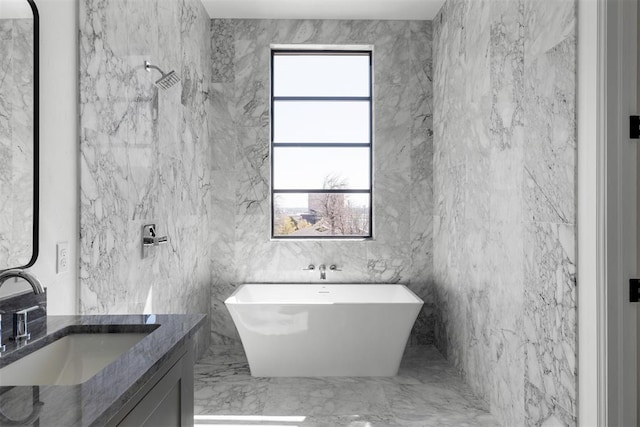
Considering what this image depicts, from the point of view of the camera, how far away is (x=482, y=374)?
2.96 m

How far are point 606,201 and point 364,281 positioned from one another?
2.54 m

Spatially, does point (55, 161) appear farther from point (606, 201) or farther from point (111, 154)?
point (606, 201)

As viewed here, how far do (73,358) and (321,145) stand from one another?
3.12 m

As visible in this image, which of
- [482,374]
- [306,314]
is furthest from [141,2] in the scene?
[482,374]

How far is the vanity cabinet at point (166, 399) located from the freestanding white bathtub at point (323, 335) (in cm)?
171

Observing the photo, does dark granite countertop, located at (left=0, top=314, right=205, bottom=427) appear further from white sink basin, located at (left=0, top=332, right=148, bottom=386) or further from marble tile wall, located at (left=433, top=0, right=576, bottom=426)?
marble tile wall, located at (left=433, top=0, right=576, bottom=426)

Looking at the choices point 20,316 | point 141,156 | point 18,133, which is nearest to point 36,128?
point 18,133

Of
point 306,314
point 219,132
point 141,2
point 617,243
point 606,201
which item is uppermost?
point 141,2

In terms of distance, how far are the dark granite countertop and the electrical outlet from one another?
35cm

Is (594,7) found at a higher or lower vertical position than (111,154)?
higher

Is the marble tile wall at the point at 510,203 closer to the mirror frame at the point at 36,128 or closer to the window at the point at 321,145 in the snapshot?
the window at the point at 321,145

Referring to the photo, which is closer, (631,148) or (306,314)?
(631,148)

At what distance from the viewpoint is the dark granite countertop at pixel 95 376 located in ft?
2.71

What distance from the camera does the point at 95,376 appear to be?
1008 mm
